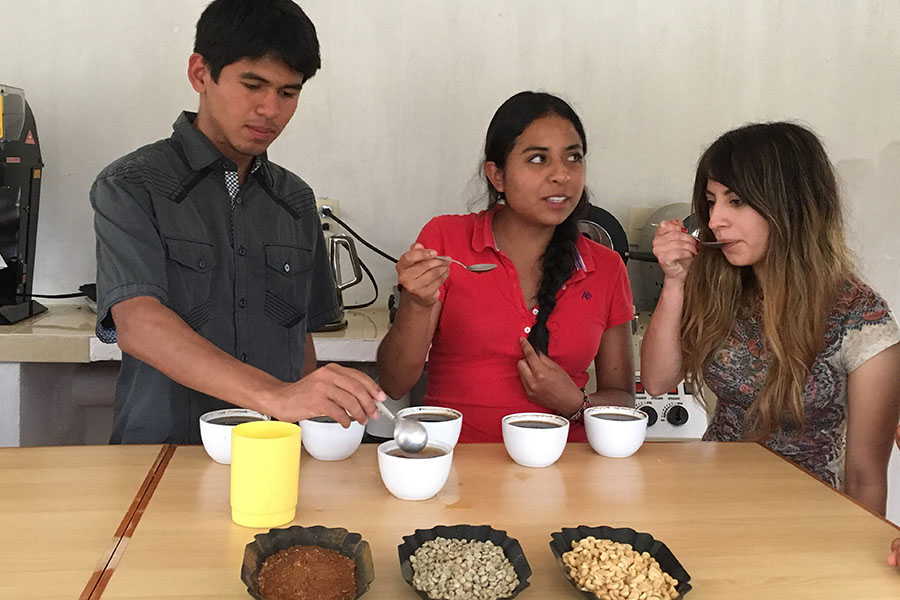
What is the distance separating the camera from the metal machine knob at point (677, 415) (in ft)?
8.07

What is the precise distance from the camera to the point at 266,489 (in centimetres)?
108

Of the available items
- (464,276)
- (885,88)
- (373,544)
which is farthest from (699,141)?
(373,544)

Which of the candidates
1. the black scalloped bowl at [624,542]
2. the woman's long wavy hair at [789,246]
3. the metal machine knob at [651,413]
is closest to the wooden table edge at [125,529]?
the black scalloped bowl at [624,542]

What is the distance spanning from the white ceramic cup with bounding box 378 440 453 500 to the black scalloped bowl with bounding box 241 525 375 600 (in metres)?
0.15

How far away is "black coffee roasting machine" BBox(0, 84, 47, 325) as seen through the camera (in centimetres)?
229

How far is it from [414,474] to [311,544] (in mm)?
215

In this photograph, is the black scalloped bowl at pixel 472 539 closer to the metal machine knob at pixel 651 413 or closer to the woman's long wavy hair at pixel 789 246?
the woman's long wavy hair at pixel 789 246

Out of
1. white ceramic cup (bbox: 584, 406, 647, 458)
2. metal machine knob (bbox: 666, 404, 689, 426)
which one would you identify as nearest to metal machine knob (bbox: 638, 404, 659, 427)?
metal machine knob (bbox: 666, 404, 689, 426)

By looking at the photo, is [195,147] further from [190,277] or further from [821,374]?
[821,374]

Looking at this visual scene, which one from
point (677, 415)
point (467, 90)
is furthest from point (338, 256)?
point (677, 415)

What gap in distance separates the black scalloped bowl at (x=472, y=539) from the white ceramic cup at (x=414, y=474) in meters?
0.12

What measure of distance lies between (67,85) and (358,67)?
2.94 ft

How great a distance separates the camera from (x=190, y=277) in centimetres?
→ 159

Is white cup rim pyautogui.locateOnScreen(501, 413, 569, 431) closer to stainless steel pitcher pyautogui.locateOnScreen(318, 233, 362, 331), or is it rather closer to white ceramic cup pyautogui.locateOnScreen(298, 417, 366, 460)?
white ceramic cup pyautogui.locateOnScreen(298, 417, 366, 460)
